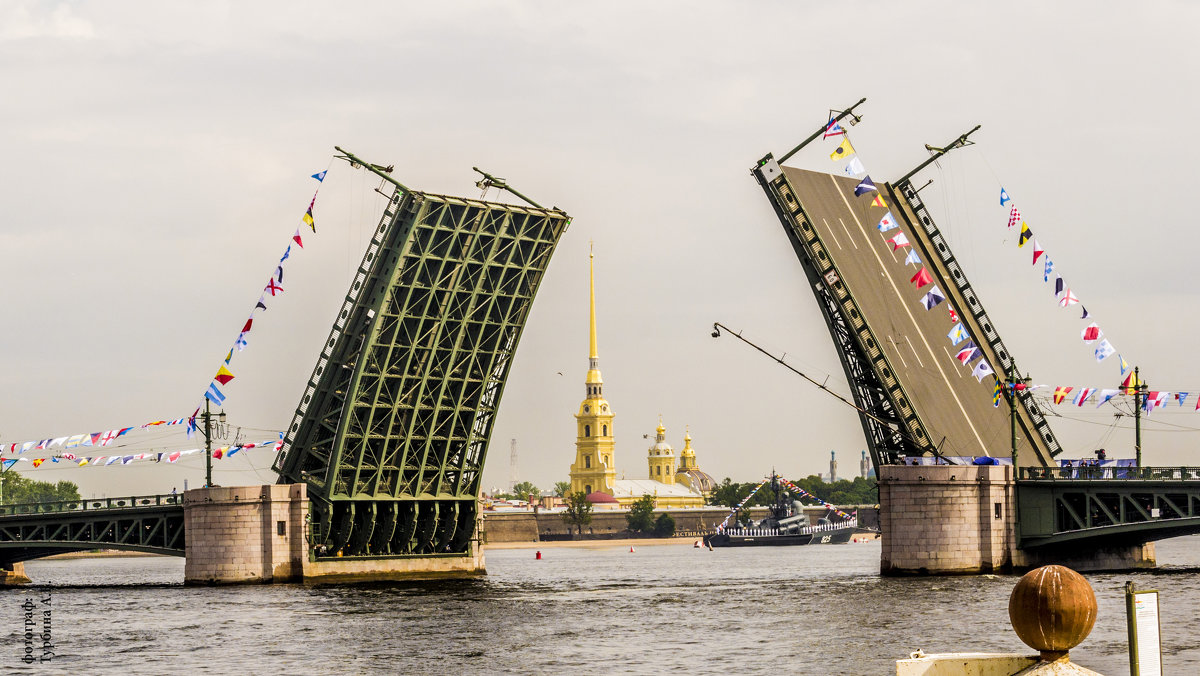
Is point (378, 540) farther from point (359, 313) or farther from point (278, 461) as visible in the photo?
point (359, 313)

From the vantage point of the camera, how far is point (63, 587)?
61.2 meters

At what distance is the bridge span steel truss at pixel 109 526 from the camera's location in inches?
2115

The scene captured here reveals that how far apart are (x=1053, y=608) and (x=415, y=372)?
4291 centimetres

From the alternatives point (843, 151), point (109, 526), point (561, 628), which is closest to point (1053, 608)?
point (561, 628)

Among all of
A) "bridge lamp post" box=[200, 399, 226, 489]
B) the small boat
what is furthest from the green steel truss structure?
the small boat

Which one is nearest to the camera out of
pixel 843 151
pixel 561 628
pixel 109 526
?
pixel 561 628

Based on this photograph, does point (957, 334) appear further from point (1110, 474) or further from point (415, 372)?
point (415, 372)

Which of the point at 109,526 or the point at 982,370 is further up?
the point at 982,370

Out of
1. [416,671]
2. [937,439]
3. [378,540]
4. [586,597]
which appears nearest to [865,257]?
[937,439]

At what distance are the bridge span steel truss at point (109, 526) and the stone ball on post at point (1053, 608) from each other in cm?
4781

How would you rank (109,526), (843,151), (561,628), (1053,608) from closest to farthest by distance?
1. (1053,608)
2. (561,628)
3. (843,151)
4. (109,526)

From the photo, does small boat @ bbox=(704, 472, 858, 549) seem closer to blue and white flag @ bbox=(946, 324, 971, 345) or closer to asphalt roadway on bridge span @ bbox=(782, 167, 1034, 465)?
asphalt roadway on bridge span @ bbox=(782, 167, 1034, 465)

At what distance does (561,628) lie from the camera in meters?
35.8

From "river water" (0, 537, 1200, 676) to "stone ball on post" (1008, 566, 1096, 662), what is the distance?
1661 centimetres
